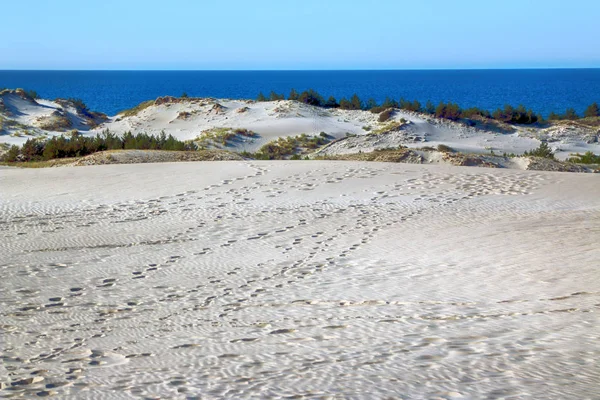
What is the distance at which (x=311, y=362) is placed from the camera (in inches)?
198

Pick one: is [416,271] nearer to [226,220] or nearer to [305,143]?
[226,220]

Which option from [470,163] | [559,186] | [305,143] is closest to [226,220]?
[559,186]

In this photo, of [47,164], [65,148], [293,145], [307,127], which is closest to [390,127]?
[307,127]

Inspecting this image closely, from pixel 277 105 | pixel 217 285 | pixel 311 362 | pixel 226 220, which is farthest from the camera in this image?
pixel 277 105

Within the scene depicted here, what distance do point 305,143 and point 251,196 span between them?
17.2m

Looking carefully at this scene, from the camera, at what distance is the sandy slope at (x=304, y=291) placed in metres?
4.76

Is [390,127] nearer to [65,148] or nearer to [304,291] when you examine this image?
[65,148]

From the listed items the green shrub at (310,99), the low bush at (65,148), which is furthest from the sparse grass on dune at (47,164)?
the green shrub at (310,99)

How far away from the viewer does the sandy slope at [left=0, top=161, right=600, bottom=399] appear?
15.6ft

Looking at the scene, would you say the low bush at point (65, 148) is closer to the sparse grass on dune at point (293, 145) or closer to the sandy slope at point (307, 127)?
the sparse grass on dune at point (293, 145)

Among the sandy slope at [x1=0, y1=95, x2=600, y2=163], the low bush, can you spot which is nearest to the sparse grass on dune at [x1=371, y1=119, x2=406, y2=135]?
the sandy slope at [x1=0, y1=95, x2=600, y2=163]

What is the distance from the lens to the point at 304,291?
22.5ft

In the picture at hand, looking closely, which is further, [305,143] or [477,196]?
[305,143]

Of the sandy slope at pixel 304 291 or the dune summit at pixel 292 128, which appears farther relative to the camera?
the dune summit at pixel 292 128
